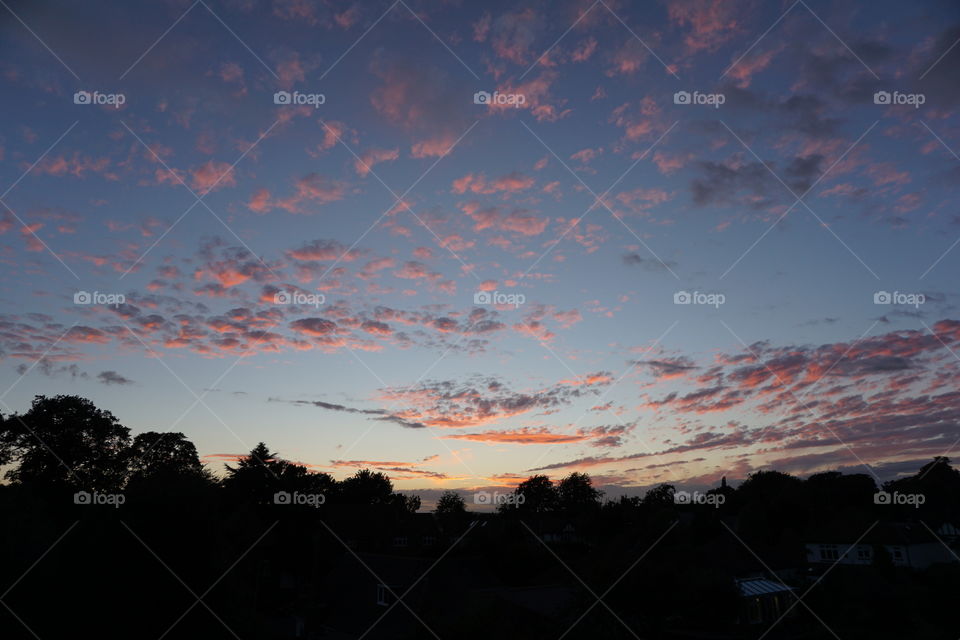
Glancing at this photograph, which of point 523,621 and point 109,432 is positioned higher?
point 109,432

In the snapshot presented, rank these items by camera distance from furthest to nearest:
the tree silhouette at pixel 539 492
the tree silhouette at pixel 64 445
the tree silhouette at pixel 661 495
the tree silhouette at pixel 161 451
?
the tree silhouette at pixel 539 492 < the tree silhouette at pixel 661 495 < the tree silhouette at pixel 161 451 < the tree silhouette at pixel 64 445

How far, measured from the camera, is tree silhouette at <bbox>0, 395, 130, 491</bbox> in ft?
180

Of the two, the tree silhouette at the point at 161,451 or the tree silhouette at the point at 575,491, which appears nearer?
the tree silhouette at the point at 161,451

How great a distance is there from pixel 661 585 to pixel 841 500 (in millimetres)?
89624

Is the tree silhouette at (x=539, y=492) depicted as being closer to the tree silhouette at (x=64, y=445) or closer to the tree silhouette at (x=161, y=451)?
the tree silhouette at (x=161, y=451)

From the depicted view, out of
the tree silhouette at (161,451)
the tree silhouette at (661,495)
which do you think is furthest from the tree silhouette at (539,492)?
the tree silhouette at (161,451)

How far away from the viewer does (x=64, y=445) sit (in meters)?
57.6

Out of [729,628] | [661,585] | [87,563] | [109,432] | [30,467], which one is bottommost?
[729,628]

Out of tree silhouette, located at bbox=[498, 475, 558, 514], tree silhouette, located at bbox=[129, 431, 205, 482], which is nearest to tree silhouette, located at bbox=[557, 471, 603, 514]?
tree silhouette, located at bbox=[498, 475, 558, 514]

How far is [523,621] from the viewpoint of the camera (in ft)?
84.1

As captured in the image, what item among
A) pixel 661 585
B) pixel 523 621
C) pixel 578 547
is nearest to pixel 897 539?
pixel 578 547

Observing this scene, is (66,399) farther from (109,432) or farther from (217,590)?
(217,590)

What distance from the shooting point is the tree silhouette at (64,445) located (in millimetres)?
54812

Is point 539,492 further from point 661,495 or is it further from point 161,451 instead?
point 161,451
